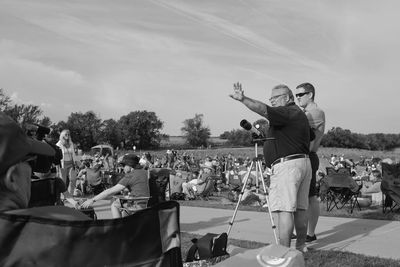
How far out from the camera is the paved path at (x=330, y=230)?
618 cm

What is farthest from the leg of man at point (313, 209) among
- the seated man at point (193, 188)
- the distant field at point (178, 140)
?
the distant field at point (178, 140)

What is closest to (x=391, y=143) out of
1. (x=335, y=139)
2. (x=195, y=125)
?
(x=335, y=139)

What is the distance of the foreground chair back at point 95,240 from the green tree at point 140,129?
111225 mm

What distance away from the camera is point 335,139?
94.7m

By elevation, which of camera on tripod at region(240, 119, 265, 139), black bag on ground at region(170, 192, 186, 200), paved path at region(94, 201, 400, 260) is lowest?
black bag on ground at region(170, 192, 186, 200)

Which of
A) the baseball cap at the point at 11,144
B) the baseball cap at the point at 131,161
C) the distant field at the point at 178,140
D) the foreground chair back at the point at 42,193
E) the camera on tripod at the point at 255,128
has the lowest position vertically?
the foreground chair back at the point at 42,193

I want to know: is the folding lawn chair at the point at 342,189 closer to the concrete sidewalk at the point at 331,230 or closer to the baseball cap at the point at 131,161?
the concrete sidewalk at the point at 331,230

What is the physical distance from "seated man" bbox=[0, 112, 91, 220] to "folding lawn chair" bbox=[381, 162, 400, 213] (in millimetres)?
8721

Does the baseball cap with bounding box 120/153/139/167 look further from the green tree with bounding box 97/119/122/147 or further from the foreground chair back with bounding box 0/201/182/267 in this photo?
the green tree with bounding box 97/119/122/147

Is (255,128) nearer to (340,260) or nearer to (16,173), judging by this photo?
(340,260)

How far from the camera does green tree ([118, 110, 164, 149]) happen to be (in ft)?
→ 377

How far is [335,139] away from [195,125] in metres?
44.9

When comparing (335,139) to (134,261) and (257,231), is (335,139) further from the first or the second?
(134,261)

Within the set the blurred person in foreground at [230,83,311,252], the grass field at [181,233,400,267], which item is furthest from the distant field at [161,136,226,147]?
the blurred person in foreground at [230,83,311,252]
